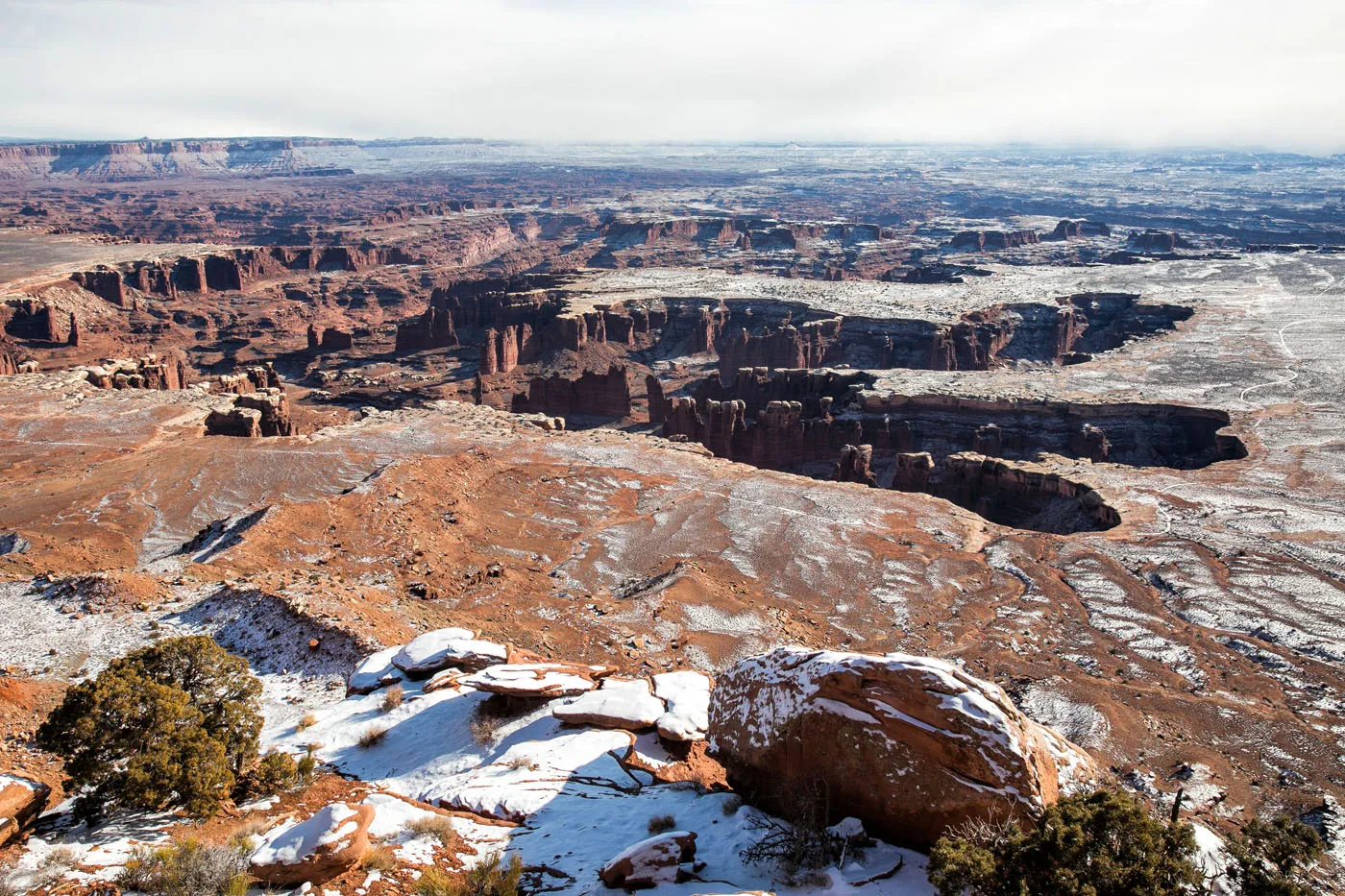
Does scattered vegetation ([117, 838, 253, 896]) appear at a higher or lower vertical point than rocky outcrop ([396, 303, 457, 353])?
higher

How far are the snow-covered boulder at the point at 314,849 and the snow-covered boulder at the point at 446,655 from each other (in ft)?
21.8

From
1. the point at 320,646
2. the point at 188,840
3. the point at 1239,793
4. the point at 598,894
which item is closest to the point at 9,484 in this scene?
the point at 320,646

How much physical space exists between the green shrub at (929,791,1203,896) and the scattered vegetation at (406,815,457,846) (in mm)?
6289

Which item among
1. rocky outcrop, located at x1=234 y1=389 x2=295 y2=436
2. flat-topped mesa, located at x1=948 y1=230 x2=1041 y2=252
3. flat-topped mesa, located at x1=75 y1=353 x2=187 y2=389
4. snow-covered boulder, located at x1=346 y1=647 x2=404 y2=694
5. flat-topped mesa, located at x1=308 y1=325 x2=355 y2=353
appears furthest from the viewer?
flat-topped mesa, located at x1=948 y1=230 x2=1041 y2=252

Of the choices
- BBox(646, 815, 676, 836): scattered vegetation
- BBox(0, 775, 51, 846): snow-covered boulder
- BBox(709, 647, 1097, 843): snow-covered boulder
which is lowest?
BBox(646, 815, 676, 836): scattered vegetation

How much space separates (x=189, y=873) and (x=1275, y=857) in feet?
37.3

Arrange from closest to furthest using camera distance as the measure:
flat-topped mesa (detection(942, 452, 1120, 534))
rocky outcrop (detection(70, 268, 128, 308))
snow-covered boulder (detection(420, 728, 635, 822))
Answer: snow-covered boulder (detection(420, 728, 635, 822)) < flat-topped mesa (detection(942, 452, 1120, 534)) < rocky outcrop (detection(70, 268, 128, 308))

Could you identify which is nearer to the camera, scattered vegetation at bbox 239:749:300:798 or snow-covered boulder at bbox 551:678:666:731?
scattered vegetation at bbox 239:749:300:798

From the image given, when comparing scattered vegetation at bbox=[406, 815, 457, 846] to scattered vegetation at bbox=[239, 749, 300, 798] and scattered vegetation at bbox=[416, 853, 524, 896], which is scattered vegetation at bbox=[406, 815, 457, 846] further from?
scattered vegetation at bbox=[239, 749, 300, 798]

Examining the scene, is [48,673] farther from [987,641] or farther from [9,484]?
[987,641]

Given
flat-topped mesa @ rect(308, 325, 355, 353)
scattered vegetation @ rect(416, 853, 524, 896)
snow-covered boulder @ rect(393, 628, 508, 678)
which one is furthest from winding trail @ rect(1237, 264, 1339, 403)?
flat-topped mesa @ rect(308, 325, 355, 353)

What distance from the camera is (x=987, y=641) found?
2645 centimetres

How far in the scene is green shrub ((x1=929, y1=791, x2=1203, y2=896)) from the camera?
828 cm

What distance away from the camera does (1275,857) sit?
8523mm
